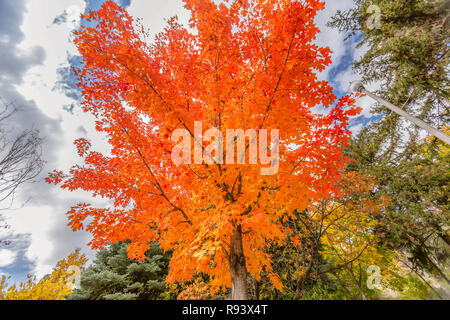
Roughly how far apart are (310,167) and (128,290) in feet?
37.2

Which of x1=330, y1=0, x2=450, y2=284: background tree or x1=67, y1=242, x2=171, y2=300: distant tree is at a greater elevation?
x1=330, y1=0, x2=450, y2=284: background tree

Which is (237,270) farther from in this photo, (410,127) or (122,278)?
(410,127)

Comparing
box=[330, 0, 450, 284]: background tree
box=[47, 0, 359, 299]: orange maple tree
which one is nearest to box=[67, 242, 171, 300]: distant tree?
box=[47, 0, 359, 299]: orange maple tree

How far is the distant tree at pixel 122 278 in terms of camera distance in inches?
344

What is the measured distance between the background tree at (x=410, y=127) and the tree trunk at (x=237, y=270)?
27.5 ft

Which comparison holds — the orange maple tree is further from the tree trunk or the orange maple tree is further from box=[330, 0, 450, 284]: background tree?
box=[330, 0, 450, 284]: background tree

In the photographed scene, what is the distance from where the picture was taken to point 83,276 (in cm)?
892

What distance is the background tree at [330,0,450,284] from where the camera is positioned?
22.6 ft

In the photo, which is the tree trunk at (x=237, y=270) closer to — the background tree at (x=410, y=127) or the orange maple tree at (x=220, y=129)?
the orange maple tree at (x=220, y=129)

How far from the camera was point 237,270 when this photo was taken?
166 inches

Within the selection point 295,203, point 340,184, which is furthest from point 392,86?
point 295,203

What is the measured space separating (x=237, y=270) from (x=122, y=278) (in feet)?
26.3

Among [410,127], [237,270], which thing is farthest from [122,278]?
[410,127]

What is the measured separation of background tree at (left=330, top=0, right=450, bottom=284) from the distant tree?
43.6ft
